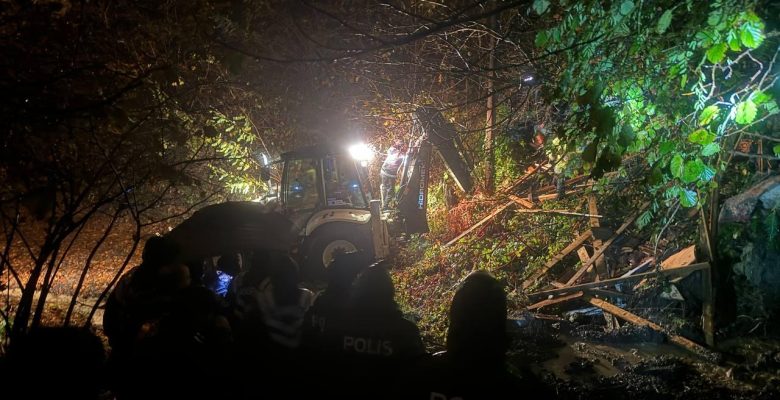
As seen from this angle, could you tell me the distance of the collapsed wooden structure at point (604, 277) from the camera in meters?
5.71

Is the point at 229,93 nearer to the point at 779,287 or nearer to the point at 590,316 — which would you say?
the point at 590,316

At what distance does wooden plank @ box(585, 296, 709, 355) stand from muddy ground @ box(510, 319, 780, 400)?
0.08 m

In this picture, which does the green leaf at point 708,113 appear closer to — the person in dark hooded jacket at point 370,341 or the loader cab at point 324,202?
the person in dark hooded jacket at point 370,341

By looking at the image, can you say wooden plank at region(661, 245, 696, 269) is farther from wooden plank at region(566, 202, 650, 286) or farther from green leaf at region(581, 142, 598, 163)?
green leaf at region(581, 142, 598, 163)

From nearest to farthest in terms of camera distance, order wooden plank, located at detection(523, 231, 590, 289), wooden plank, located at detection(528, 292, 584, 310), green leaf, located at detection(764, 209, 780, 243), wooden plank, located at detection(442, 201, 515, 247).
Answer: green leaf, located at detection(764, 209, 780, 243) → wooden plank, located at detection(528, 292, 584, 310) → wooden plank, located at detection(523, 231, 590, 289) → wooden plank, located at detection(442, 201, 515, 247)

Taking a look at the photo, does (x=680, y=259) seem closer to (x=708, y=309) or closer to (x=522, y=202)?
(x=708, y=309)

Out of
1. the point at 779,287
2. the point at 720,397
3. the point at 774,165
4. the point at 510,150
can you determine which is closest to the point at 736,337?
the point at 779,287

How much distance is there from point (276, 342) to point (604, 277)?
221 inches

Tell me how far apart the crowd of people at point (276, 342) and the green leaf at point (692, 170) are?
7.91 feet

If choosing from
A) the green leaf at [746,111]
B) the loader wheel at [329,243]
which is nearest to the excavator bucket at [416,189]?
the loader wheel at [329,243]

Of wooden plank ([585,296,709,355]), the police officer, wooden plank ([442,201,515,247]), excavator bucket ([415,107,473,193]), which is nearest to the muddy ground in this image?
wooden plank ([585,296,709,355])

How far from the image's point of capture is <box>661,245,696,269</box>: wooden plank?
19.7 feet

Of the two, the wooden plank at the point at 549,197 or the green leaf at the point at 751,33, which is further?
the wooden plank at the point at 549,197

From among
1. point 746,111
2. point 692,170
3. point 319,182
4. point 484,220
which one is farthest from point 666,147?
point 319,182
